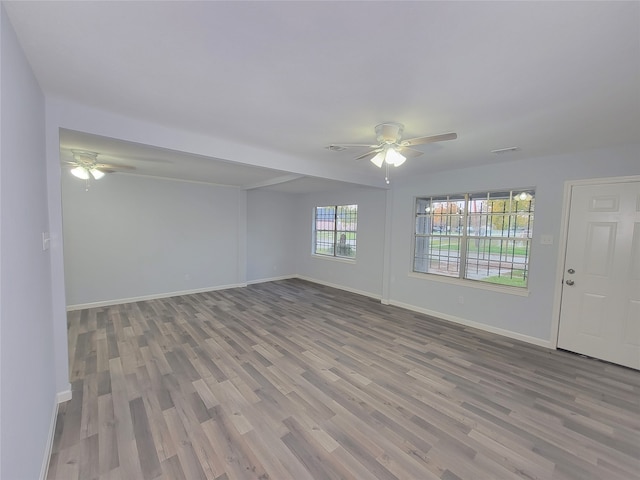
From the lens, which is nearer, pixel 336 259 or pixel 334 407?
pixel 334 407

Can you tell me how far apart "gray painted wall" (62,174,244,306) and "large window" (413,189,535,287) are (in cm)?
417

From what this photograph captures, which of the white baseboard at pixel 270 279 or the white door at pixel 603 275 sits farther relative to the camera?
the white baseboard at pixel 270 279

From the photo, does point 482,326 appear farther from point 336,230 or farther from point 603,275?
point 336,230

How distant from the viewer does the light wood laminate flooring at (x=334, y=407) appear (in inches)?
68.5

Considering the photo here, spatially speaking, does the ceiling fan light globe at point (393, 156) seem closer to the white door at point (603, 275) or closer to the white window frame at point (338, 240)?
the white door at point (603, 275)

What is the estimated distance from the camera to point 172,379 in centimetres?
264

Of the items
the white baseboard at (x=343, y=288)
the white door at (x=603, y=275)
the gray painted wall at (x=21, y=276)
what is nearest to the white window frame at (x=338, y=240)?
the white baseboard at (x=343, y=288)

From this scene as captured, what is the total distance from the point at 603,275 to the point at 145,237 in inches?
276

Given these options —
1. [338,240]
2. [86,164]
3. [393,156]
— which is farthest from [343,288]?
[86,164]

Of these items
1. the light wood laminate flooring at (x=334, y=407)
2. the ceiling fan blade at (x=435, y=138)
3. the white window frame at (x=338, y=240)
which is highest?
the ceiling fan blade at (x=435, y=138)

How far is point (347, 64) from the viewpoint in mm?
1531

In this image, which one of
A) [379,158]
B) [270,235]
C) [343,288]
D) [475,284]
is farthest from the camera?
[270,235]

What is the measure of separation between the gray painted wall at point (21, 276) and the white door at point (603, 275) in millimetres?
4976

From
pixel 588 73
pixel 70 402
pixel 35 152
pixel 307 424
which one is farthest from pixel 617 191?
pixel 70 402
